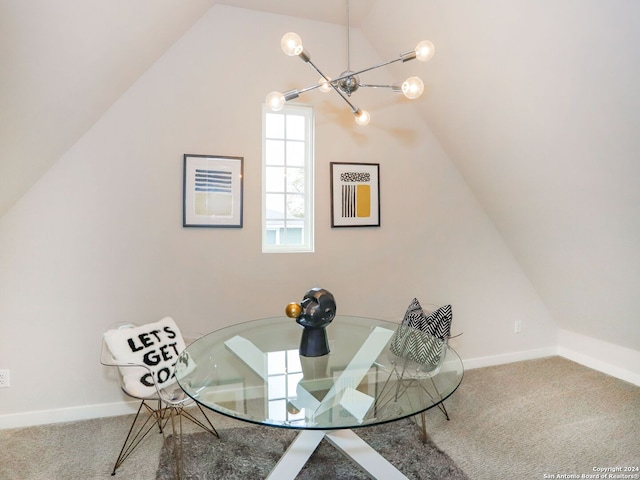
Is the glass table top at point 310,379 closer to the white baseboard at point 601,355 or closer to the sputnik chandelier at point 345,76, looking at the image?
the sputnik chandelier at point 345,76

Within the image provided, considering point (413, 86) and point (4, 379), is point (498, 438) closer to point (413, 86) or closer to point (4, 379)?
point (413, 86)

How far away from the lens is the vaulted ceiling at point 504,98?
156cm

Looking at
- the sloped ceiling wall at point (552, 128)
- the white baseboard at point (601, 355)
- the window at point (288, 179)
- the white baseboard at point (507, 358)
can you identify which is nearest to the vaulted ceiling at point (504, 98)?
the sloped ceiling wall at point (552, 128)

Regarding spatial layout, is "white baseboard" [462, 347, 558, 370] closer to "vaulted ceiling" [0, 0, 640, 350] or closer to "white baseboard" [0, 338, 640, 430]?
"white baseboard" [0, 338, 640, 430]

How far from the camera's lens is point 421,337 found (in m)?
2.12

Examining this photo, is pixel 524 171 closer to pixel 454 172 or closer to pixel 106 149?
pixel 454 172

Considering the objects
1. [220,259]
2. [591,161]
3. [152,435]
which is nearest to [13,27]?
[220,259]

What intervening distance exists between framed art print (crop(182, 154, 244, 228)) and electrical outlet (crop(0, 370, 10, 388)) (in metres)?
1.38

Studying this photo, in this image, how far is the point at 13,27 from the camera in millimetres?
1233

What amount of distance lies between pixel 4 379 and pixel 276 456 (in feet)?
5.71

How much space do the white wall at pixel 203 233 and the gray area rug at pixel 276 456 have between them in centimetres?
75

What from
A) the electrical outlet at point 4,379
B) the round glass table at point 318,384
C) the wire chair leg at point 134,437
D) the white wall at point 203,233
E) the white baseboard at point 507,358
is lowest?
the wire chair leg at point 134,437

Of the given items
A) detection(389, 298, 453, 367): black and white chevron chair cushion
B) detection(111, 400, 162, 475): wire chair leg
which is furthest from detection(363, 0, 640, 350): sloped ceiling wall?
detection(111, 400, 162, 475): wire chair leg

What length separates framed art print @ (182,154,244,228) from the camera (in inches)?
97.2
